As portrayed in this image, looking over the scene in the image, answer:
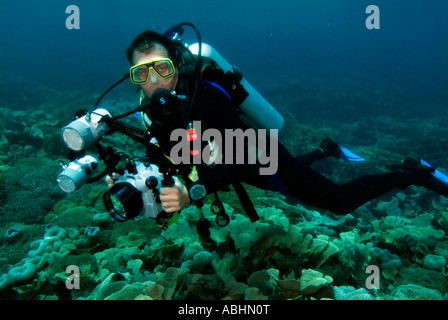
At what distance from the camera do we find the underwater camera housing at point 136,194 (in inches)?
84.4

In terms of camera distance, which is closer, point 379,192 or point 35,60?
point 379,192

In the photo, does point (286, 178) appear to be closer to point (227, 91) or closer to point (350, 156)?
point (227, 91)

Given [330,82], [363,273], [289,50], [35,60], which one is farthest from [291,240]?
[289,50]

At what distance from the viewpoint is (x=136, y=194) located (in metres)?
2.20

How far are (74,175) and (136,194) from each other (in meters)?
0.66

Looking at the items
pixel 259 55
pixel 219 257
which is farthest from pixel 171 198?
pixel 259 55

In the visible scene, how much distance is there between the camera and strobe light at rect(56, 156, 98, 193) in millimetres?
2355

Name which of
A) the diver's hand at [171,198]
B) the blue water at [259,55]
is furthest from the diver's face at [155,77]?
the blue water at [259,55]

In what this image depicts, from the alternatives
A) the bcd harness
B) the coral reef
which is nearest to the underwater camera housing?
the bcd harness

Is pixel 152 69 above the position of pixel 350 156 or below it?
above

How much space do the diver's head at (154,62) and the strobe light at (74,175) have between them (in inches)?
42.5

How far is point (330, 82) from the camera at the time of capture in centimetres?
2958
